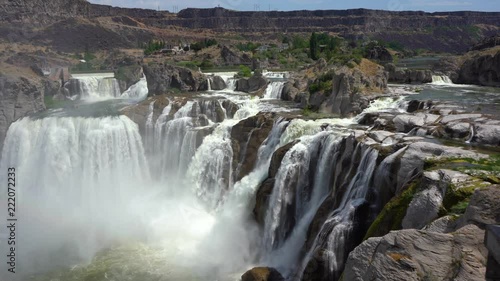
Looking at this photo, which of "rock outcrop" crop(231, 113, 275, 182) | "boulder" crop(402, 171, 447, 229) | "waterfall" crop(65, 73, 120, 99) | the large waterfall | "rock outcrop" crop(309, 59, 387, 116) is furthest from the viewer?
"waterfall" crop(65, 73, 120, 99)

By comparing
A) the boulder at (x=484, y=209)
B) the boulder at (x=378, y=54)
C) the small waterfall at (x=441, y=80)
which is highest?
the boulder at (x=378, y=54)

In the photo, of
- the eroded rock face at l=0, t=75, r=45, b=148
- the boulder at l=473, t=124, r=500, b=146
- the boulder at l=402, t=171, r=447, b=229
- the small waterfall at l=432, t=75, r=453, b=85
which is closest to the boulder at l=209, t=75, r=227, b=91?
the eroded rock face at l=0, t=75, r=45, b=148

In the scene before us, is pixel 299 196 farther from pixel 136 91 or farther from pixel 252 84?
pixel 136 91

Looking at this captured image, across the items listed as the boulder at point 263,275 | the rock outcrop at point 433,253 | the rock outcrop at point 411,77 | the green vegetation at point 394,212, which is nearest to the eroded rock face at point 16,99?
the boulder at point 263,275

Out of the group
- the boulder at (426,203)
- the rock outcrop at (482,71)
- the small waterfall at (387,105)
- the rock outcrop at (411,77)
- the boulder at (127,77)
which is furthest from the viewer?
the boulder at (127,77)

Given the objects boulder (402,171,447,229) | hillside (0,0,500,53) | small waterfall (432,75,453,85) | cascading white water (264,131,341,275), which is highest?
hillside (0,0,500,53)

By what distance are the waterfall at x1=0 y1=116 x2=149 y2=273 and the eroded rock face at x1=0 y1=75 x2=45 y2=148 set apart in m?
1.91

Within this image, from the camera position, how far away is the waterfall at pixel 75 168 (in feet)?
67.6

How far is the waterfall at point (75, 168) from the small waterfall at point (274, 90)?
9162 millimetres

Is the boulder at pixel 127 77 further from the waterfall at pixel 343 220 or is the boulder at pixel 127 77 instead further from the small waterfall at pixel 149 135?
the waterfall at pixel 343 220

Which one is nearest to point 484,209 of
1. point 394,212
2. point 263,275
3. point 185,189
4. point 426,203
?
point 426,203

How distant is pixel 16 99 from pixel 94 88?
8633 millimetres

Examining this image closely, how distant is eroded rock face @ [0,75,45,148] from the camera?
2481cm

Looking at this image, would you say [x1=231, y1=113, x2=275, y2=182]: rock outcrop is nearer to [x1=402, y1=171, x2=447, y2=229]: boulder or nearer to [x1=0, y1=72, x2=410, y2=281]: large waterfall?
[x1=0, y1=72, x2=410, y2=281]: large waterfall
